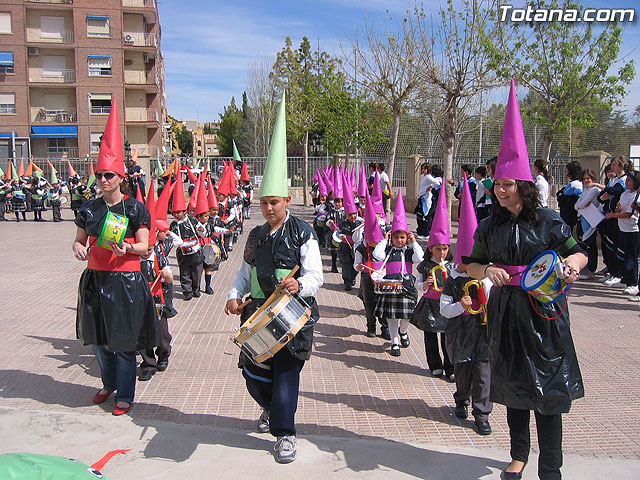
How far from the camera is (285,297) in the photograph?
12.4 ft

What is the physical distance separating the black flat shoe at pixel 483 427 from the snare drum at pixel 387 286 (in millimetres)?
2123

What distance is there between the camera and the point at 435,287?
5543mm

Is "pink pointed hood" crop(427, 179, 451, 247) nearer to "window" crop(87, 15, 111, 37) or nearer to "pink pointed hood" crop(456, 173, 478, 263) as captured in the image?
"pink pointed hood" crop(456, 173, 478, 263)

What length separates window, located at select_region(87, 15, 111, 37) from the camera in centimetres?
4688

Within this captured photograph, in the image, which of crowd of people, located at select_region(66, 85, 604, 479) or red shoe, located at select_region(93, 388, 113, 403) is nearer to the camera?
crowd of people, located at select_region(66, 85, 604, 479)

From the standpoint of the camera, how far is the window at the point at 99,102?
47912 millimetres

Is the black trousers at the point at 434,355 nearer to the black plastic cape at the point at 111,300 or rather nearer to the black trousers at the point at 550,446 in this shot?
the black trousers at the point at 550,446

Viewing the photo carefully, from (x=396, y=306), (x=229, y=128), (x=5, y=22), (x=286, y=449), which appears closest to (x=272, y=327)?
(x=286, y=449)

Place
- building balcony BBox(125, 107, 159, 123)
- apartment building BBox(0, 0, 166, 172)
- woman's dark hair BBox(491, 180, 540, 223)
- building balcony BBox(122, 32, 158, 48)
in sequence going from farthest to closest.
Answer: building balcony BBox(125, 107, 159, 123)
building balcony BBox(122, 32, 158, 48)
apartment building BBox(0, 0, 166, 172)
woman's dark hair BBox(491, 180, 540, 223)

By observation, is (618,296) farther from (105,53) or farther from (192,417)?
(105,53)

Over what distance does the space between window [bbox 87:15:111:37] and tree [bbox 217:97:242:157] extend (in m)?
22.2

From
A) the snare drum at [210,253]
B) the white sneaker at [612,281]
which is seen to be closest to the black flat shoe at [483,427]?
the snare drum at [210,253]

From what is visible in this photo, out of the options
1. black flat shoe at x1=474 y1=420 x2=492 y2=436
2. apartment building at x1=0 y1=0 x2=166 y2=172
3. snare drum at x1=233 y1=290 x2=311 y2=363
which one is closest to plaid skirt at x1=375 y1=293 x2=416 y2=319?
black flat shoe at x1=474 y1=420 x2=492 y2=436

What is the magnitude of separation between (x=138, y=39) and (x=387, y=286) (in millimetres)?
47935
